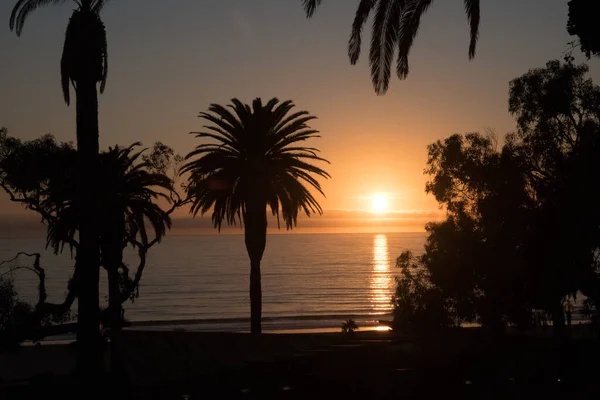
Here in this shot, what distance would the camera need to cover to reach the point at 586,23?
17703 millimetres

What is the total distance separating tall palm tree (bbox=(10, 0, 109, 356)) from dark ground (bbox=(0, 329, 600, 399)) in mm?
7155

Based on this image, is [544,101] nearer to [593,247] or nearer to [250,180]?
[593,247]

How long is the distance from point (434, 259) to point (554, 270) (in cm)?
839

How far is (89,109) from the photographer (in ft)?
87.8

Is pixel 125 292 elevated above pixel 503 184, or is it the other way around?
pixel 503 184

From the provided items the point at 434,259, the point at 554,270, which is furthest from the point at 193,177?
the point at 554,270

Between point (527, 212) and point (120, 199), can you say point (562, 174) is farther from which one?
point (120, 199)

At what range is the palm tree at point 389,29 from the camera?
16.5m

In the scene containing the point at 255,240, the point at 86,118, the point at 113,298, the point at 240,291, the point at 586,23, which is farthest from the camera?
the point at 240,291

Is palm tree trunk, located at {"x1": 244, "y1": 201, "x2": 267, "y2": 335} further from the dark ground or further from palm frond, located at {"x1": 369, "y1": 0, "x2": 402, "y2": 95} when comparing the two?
palm frond, located at {"x1": 369, "y1": 0, "x2": 402, "y2": 95}

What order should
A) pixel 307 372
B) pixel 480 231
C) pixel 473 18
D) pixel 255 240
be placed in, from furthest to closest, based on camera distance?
pixel 255 240 < pixel 480 231 < pixel 307 372 < pixel 473 18

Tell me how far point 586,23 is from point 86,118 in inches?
659

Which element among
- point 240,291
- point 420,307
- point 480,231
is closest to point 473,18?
point 480,231

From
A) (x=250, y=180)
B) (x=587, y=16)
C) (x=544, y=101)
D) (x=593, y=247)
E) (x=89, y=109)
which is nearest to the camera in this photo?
(x=587, y=16)
